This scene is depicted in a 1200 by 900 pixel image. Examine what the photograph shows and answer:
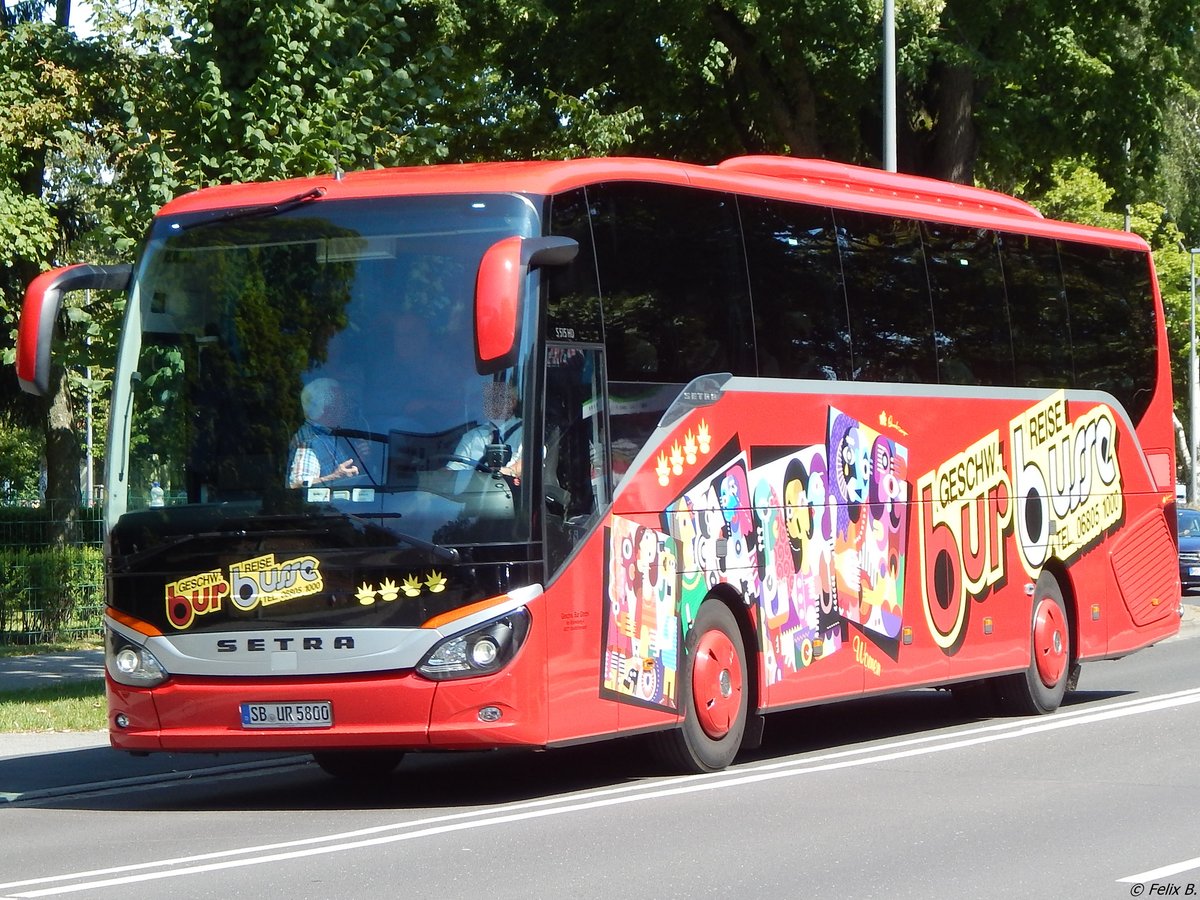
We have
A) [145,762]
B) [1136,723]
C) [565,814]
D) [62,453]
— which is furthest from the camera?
[62,453]

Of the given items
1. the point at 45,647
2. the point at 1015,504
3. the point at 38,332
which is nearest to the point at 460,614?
the point at 38,332

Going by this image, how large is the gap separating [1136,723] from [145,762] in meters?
7.38

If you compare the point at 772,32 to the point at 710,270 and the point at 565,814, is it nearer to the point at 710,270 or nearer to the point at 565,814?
the point at 710,270

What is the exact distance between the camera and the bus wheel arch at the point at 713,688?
11734 mm

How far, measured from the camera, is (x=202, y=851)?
920 cm

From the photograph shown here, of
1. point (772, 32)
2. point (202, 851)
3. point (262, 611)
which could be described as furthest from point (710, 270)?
point (772, 32)

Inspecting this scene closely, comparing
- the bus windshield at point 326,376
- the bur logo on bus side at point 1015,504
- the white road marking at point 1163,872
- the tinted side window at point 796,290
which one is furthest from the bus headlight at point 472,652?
the bur logo on bus side at point 1015,504

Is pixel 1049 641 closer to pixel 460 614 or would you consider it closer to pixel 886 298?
pixel 886 298

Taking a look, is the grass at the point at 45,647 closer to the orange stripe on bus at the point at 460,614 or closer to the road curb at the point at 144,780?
the road curb at the point at 144,780

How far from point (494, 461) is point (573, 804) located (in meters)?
1.97

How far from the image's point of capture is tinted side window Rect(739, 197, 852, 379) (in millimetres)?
12680

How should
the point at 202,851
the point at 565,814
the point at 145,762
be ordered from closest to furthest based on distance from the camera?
1. the point at 202,851
2. the point at 565,814
3. the point at 145,762

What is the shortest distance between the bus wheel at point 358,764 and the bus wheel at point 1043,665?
5.59 metres

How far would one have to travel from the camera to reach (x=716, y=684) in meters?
12.0
